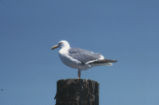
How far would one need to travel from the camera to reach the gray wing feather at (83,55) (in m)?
9.82

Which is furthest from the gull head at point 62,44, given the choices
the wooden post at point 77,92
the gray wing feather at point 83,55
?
the wooden post at point 77,92

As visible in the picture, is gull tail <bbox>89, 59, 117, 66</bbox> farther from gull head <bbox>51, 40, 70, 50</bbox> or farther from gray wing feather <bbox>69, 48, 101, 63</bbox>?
gull head <bbox>51, 40, 70, 50</bbox>

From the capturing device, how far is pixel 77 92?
4.54 metres

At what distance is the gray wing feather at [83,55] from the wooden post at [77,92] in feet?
16.6

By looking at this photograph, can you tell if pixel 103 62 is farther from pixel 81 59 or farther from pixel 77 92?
pixel 77 92

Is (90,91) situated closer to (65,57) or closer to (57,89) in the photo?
(57,89)

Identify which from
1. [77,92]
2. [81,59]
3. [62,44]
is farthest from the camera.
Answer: [62,44]

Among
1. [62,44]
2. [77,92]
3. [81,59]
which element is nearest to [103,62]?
[81,59]

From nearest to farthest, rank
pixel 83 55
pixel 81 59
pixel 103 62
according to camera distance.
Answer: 1. pixel 103 62
2. pixel 81 59
3. pixel 83 55

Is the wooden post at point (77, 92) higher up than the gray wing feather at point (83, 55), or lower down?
lower down

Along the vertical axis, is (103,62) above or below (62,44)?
below

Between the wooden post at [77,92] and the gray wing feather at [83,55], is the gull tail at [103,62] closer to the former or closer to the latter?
the gray wing feather at [83,55]

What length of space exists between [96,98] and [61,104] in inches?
23.6

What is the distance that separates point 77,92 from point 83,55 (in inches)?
221
